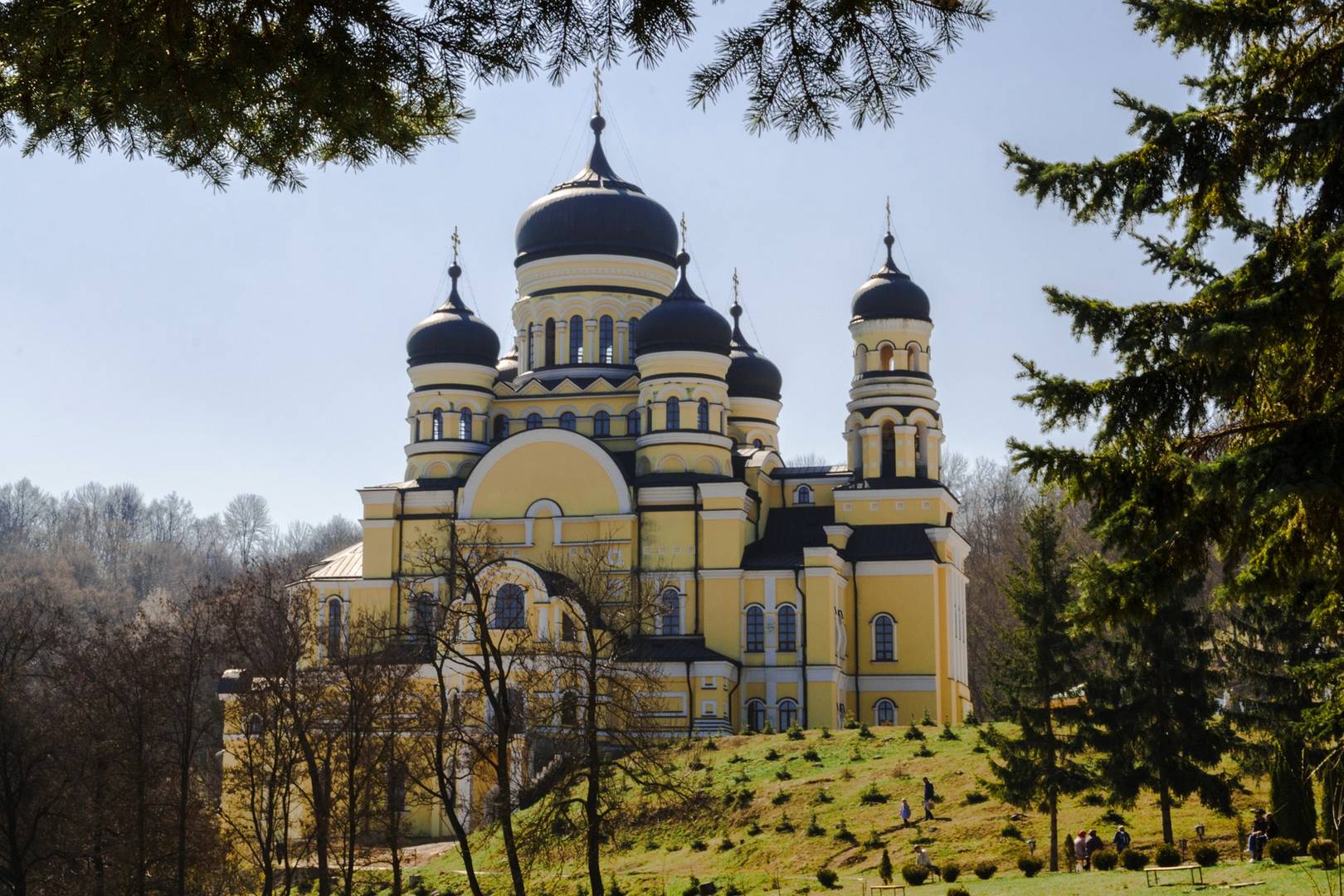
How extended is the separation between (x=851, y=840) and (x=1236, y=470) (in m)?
21.3

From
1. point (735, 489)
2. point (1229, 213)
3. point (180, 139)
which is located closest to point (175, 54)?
point (180, 139)

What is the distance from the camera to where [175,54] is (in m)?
7.75

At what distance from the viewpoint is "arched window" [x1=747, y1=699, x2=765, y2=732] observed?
43.3 m

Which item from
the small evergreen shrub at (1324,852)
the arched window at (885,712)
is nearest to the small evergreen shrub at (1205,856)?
the small evergreen shrub at (1324,852)

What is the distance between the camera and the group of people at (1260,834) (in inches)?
912

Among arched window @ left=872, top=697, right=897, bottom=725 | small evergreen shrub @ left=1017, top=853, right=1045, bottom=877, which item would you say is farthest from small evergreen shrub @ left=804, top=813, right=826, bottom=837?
arched window @ left=872, top=697, right=897, bottom=725

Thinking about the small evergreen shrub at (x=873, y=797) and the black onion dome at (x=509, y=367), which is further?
the black onion dome at (x=509, y=367)

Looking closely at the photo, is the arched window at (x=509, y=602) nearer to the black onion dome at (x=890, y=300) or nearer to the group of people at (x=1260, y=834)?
the black onion dome at (x=890, y=300)

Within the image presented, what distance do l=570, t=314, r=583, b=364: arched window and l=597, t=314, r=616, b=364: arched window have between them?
0.56 meters

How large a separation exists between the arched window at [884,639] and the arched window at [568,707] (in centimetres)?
1865

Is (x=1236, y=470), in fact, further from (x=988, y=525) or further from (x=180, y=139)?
(x=988, y=525)

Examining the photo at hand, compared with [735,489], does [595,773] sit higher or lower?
lower

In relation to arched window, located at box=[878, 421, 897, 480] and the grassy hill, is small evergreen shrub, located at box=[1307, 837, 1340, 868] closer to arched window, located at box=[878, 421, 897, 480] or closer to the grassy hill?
the grassy hill

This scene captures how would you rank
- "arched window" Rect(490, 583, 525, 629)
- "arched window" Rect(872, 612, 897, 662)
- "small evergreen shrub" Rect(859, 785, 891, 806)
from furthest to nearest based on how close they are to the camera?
"arched window" Rect(872, 612, 897, 662)
"arched window" Rect(490, 583, 525, 629)
"small evergreen shrub" Rect(859, 785, 891, 806)
